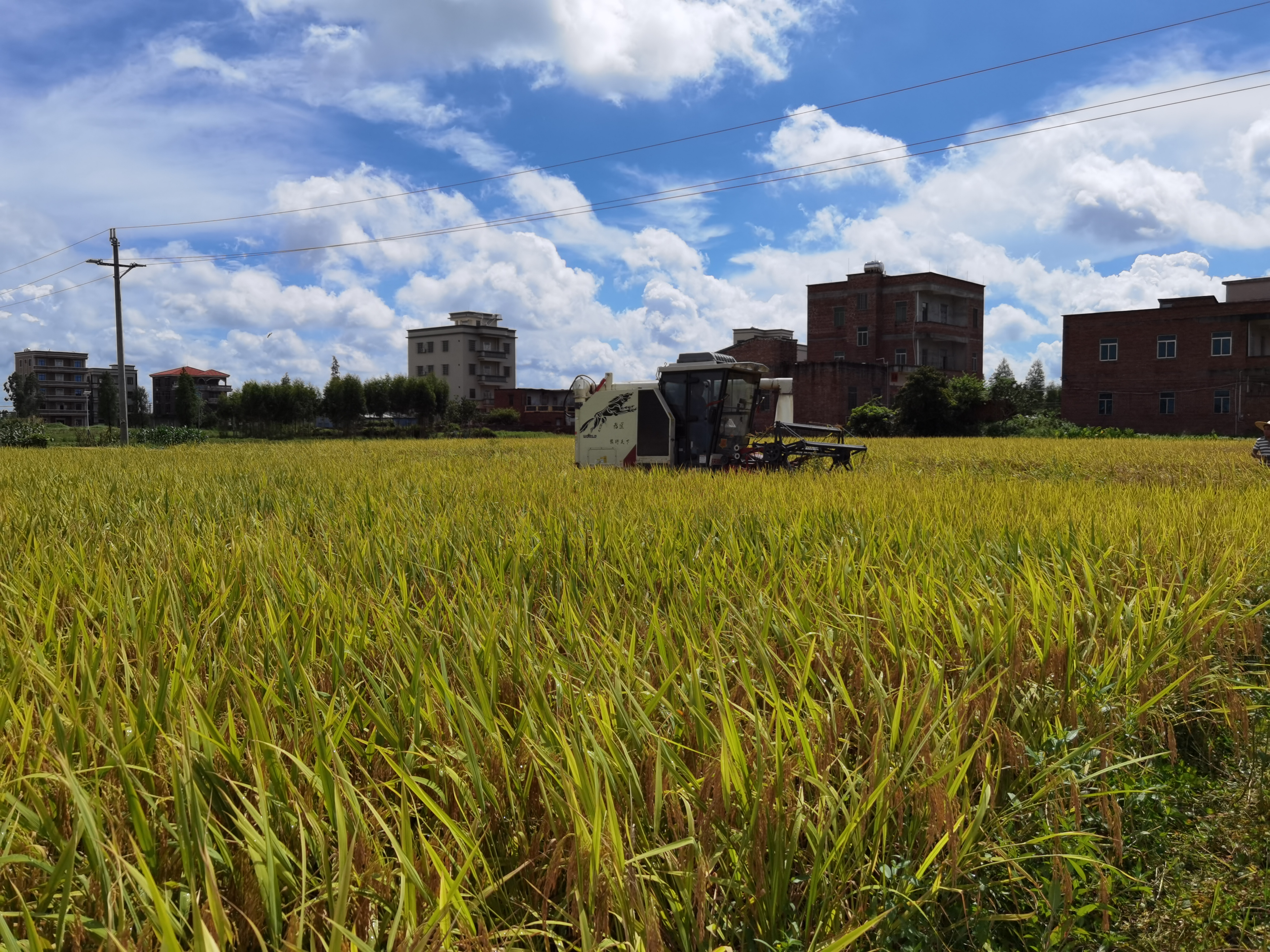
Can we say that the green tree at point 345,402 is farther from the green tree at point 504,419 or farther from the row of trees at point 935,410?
the row of trees at point 935,410

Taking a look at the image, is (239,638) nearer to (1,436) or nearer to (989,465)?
(989,465)

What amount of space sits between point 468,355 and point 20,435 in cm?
5058

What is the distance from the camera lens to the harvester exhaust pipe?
14.2 m

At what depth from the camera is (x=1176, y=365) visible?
145 ft

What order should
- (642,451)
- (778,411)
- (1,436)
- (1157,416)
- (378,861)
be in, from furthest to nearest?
(1157,416), (1,436), (778,411), (642,451), (378,861)

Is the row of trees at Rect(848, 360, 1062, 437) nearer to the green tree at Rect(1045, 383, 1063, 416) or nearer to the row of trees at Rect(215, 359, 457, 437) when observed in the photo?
the green tree at Rect(1045, 383, 1063, 416)

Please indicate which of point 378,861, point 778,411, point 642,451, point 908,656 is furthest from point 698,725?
point 778,411

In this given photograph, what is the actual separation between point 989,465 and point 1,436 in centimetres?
4082

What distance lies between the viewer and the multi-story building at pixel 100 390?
95.8m

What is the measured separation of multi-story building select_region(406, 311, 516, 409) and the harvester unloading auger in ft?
232

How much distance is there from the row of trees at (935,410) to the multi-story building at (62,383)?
358 ft

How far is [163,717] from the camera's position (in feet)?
7.08

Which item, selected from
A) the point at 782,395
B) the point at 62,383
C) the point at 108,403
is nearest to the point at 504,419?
the point at 782,395

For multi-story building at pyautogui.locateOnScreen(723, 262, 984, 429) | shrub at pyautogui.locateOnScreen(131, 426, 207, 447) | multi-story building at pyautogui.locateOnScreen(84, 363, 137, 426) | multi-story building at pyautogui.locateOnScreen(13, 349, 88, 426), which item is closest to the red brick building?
multi-story building at pyautogui.locateOnScreen(723, 262, 984, 429)
